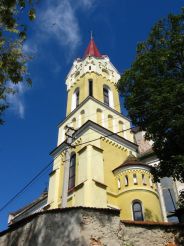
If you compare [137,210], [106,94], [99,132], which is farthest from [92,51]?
[137,210]

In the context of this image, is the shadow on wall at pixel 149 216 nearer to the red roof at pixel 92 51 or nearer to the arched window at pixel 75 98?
the arched window at pixel 75 98

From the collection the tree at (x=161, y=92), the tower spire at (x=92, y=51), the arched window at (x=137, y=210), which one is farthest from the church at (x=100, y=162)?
the tower spire at (x=92, y=51)

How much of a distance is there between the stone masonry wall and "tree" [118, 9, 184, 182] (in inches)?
130

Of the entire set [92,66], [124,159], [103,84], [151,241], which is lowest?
[151,241]

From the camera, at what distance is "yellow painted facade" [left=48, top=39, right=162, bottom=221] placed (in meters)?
19.8

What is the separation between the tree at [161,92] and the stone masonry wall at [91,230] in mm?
3312

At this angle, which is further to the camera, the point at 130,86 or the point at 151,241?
the point at 130,86

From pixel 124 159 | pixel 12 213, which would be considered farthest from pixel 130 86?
pixel 12 213

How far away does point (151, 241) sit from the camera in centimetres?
930

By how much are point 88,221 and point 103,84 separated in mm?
23633

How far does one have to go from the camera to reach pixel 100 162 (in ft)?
71.1

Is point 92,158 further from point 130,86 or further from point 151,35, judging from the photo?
point 151,35

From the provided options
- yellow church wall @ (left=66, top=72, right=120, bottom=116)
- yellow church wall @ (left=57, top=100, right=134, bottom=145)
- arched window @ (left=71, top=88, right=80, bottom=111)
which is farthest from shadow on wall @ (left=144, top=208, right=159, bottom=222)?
arched window @ (left=71, top=88, right=80, bottom=111)

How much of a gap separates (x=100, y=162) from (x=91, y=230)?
12924 mm
